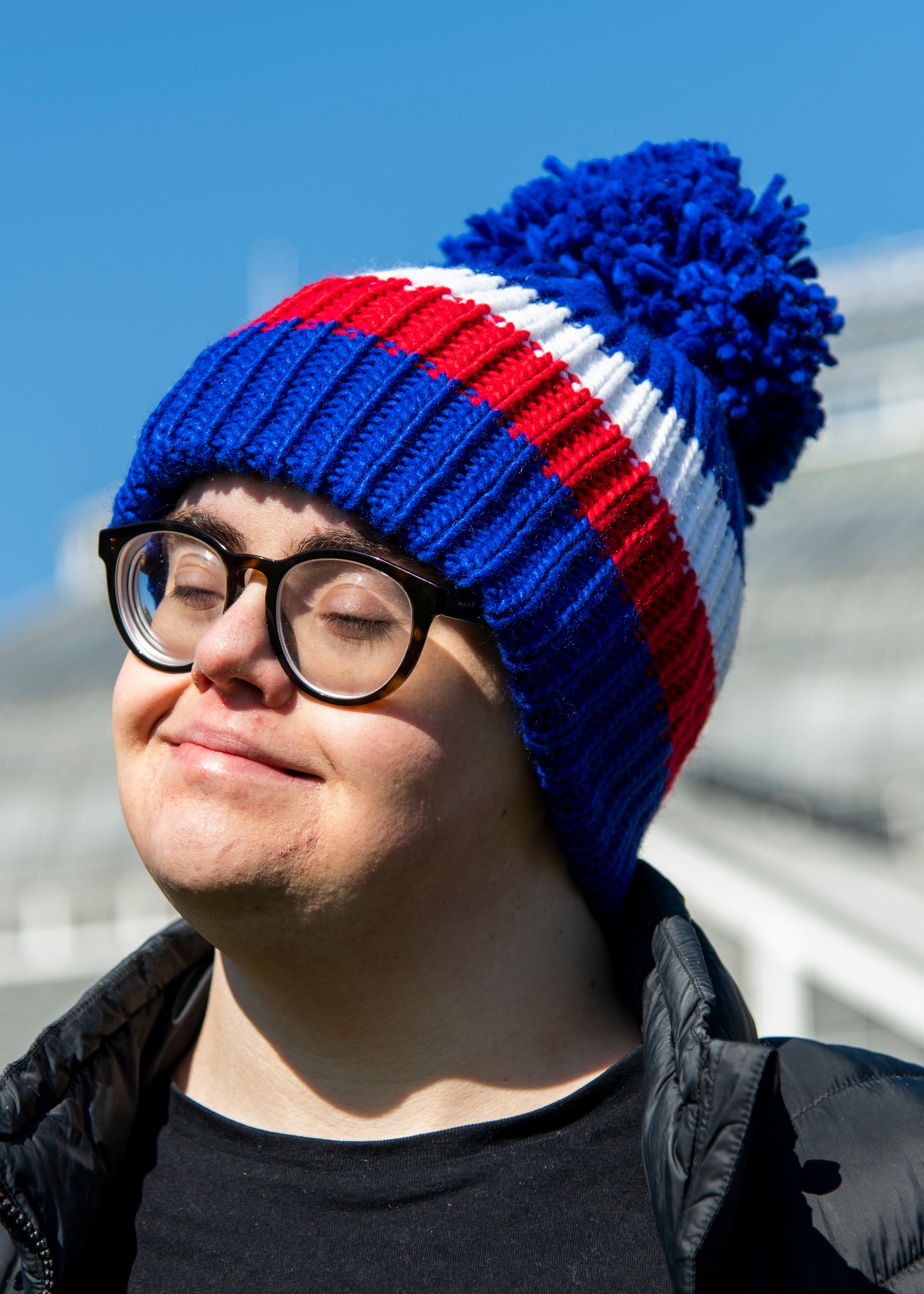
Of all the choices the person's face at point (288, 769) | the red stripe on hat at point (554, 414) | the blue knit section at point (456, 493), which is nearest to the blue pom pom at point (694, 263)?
the red stripe on hat at point (554, 414)

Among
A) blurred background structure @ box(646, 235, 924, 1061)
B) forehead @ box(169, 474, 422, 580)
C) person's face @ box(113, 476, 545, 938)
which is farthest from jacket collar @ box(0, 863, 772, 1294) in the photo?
blurred background structure @ box(646, 235, 924, 1061)

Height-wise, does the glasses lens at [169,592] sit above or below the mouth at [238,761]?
above

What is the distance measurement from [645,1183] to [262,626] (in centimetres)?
89

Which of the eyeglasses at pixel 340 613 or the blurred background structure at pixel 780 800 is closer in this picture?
the eyeglasses at pixel 340 613

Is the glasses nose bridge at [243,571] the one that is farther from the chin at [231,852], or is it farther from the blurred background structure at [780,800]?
the blurred background structure at [780,800]

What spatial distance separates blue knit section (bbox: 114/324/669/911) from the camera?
167 cm

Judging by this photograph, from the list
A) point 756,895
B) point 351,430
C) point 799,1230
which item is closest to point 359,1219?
point 799,1230

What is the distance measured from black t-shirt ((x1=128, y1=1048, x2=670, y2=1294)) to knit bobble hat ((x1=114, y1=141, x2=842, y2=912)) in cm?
42

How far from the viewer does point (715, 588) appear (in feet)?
6.66

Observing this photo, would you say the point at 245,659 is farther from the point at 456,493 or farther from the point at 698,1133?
the point at 698,1133

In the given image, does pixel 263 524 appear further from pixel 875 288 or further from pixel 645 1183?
pixel 875 288

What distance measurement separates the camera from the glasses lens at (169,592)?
171cm

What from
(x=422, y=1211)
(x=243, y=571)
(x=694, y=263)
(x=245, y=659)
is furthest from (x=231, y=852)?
(x=694, y=263)

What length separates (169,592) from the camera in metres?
1.77
